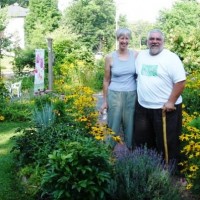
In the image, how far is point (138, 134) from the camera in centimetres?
489

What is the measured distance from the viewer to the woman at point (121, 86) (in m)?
4.88

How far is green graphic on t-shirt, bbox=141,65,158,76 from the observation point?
4.49m

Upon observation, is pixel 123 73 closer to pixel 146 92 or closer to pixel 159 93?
pixel 146 92

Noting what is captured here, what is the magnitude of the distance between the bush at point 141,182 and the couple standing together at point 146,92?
2.78ft

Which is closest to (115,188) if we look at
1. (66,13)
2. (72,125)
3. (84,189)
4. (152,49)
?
(84,189)

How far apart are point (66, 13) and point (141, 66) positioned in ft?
193

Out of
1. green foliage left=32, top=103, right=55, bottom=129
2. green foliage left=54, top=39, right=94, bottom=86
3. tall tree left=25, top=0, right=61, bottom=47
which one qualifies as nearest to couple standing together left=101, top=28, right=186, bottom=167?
green foliage left=32, top=103, right=55, bottom=129

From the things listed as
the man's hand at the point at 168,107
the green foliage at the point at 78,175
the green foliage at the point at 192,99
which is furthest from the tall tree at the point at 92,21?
the green foliage at the point at 78,175

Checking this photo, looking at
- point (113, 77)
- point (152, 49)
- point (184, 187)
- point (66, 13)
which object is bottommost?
point (184, 187)

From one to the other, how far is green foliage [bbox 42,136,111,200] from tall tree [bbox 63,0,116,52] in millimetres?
54625

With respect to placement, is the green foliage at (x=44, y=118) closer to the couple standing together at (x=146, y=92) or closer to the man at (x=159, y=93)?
the couple standing together at (x=146, y=92)

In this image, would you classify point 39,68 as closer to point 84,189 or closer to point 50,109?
point 50,109

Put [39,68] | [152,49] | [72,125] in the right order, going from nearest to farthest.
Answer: [152,49]
[72,125]
[39,68]

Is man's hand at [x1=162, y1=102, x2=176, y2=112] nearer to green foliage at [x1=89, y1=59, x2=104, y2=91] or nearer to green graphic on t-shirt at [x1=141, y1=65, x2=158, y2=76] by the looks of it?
green graphic on t-shirt at [x1=141, y1=65, x2=158, y2=76]
